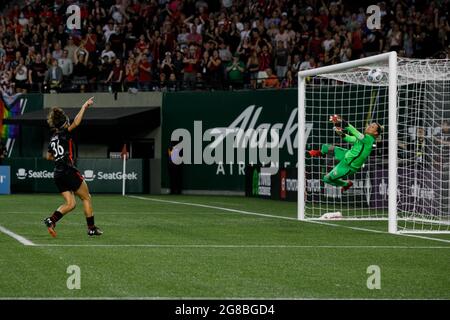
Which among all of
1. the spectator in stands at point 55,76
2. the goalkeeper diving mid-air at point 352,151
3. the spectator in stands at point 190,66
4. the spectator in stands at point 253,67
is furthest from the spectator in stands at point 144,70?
the goalkeeper diving mid-air at point 352,151

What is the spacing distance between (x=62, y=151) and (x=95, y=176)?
2081 cm

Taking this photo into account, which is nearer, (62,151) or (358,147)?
(62,151)

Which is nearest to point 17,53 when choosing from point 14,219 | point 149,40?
point 149,40

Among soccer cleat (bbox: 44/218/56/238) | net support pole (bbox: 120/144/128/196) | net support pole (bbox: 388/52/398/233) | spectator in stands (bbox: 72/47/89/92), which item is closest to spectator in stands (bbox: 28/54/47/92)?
spectator in stands (bbox: 72/47/89/92)

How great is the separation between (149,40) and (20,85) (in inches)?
216

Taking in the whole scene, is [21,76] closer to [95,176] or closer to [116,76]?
[116,76]

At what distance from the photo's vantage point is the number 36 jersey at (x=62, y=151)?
657 inches

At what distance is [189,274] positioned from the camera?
1196 centimetres

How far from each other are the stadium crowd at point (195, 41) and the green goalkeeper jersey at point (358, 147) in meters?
7.46

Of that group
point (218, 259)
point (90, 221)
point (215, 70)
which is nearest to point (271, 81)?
point (215, 70)

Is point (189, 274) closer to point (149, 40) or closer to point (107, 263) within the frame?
point (107, 263)

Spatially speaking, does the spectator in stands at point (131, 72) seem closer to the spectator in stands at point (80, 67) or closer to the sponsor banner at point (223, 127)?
the sponsor banner at point (223, 127)

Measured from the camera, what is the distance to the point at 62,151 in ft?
54.8

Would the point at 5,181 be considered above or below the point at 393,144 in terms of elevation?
below
